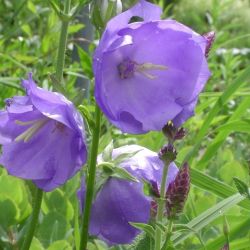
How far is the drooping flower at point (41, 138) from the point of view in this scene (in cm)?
72

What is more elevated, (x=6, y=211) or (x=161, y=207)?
(x=161, y=207)

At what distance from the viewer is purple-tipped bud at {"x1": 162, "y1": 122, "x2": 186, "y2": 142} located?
66 cm

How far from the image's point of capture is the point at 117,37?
688 millimetres

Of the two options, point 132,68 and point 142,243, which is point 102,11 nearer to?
point 132,68

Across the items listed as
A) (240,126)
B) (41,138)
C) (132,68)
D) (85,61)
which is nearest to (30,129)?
(41,138)

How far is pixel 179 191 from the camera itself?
2.03ft

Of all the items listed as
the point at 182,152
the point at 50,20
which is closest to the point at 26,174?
the point at 182,152

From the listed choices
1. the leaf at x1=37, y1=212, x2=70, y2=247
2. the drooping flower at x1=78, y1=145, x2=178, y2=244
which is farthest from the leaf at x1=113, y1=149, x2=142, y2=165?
Result: the leaf at x1=37, y1=212, x2=70, y2=247

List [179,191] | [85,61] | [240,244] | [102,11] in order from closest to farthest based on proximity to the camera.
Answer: [179,191], [102,11], [240,244], [85,61]

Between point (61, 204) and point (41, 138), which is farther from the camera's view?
point (61, 204)

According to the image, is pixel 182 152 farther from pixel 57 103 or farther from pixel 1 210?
pixel 57 103

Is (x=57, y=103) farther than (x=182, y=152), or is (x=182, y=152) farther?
(x=182, y=152)

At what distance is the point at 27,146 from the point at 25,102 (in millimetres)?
76

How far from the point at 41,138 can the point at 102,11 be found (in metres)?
0.17
